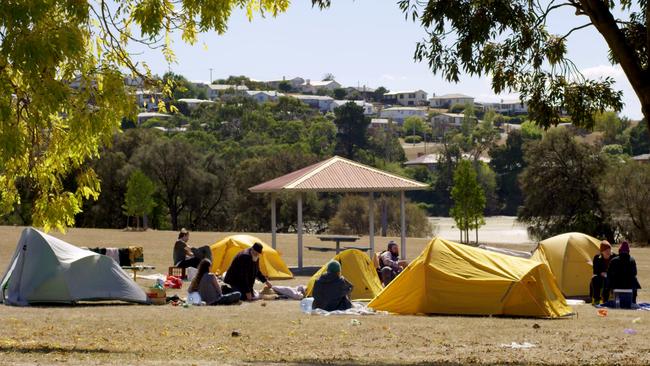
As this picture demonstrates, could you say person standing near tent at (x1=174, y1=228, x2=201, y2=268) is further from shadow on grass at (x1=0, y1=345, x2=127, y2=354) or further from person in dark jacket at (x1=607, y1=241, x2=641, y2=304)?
shadow on grass at (x1=0, y1=345, x2=127, y2=354)

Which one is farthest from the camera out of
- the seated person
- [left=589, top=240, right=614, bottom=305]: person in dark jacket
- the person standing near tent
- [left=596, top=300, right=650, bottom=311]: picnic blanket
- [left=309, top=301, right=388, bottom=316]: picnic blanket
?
the person standing near tent

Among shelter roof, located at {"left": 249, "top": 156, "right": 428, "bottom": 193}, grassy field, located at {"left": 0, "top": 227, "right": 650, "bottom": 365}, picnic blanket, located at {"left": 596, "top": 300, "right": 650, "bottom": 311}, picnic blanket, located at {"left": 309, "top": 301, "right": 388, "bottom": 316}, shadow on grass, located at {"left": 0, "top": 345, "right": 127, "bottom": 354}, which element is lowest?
picnic blanket, located at {"left": 596, "top": 300, "right": 650, "bottom": 311}

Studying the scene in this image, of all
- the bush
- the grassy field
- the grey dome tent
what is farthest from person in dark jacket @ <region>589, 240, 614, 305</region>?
the bush

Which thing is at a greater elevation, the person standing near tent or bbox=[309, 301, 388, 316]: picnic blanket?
the person standing near tent

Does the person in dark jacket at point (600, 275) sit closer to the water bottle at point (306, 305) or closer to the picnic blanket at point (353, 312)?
the picnic blanket at point (353, 312)

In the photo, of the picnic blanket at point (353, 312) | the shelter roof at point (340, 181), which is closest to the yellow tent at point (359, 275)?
the picnic blanket at point (353, 312)

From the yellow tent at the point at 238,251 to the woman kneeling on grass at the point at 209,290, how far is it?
7.17m

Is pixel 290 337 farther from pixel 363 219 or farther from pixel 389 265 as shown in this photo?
pixel 363 219

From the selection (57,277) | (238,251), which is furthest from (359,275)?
(238,251)

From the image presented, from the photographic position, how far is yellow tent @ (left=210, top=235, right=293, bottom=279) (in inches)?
1091

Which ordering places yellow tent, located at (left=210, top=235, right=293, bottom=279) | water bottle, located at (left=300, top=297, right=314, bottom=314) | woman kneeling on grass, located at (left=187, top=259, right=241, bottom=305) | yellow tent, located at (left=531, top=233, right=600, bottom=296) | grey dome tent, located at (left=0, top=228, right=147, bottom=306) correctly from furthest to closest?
yellow tent, located at (left=210, top=235, right=293, bottom=279) → yellow tent, located at (left=531, top=233, right=600, bottom=296) → woman kneeling on grass, located at (left=187, top=259, right=241, bottom=305) → grey dome tent, located at (left=0, top=228, right=147, bottom=306) → water bottle, located at (left=300, top=297, right=314, bottom=314)

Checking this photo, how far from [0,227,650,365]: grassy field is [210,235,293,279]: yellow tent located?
736 cm

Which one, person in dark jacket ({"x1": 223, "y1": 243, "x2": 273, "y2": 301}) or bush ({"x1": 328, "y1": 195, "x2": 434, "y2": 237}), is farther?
bush ({"x1": 328, "y1": 195, "x2": 434, "y2": 237})

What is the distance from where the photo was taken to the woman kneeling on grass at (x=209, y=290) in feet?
66.1
